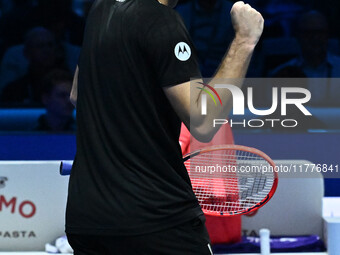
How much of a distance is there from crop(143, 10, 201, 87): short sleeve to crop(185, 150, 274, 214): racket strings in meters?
1.12

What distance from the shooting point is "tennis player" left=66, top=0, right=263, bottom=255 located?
54.5 inches

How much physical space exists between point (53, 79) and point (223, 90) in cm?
287

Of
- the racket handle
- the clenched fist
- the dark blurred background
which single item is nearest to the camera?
the clenched fist

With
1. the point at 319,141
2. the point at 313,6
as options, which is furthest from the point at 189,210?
the point at 313,6

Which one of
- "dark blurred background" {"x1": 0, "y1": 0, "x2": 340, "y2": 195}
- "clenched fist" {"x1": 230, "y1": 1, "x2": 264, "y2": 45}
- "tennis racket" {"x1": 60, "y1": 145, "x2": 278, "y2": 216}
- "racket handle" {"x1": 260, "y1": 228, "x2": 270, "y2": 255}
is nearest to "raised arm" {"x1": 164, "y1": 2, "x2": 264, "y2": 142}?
"clenched fist" {"x1": 230, "y1": 1, "x2": 264, "y2": 45}

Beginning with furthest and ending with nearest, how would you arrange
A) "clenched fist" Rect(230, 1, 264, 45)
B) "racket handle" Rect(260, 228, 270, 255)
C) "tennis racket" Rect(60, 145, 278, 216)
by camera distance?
"racket handle" Rect(260, 228, 270, 255) → "tennis racket" Rect(60, 145, 278, 216) → "clenched fist" Rect(230, 1, 264, 45)

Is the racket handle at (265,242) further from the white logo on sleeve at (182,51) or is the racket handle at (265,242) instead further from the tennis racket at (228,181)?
the white logo on sleeve at (182,51)

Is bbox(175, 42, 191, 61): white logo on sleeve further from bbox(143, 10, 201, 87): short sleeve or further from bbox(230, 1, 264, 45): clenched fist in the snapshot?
bbox(230, 1, 264, 45): clenched fist

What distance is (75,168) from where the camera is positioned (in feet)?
4.90

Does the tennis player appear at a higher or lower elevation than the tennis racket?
higher

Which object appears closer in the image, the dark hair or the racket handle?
the racket handle

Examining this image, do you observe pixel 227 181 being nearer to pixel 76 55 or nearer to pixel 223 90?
pixel 223 90

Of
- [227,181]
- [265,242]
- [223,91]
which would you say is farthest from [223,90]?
[265,242]

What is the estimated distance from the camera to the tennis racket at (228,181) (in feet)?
8.14
